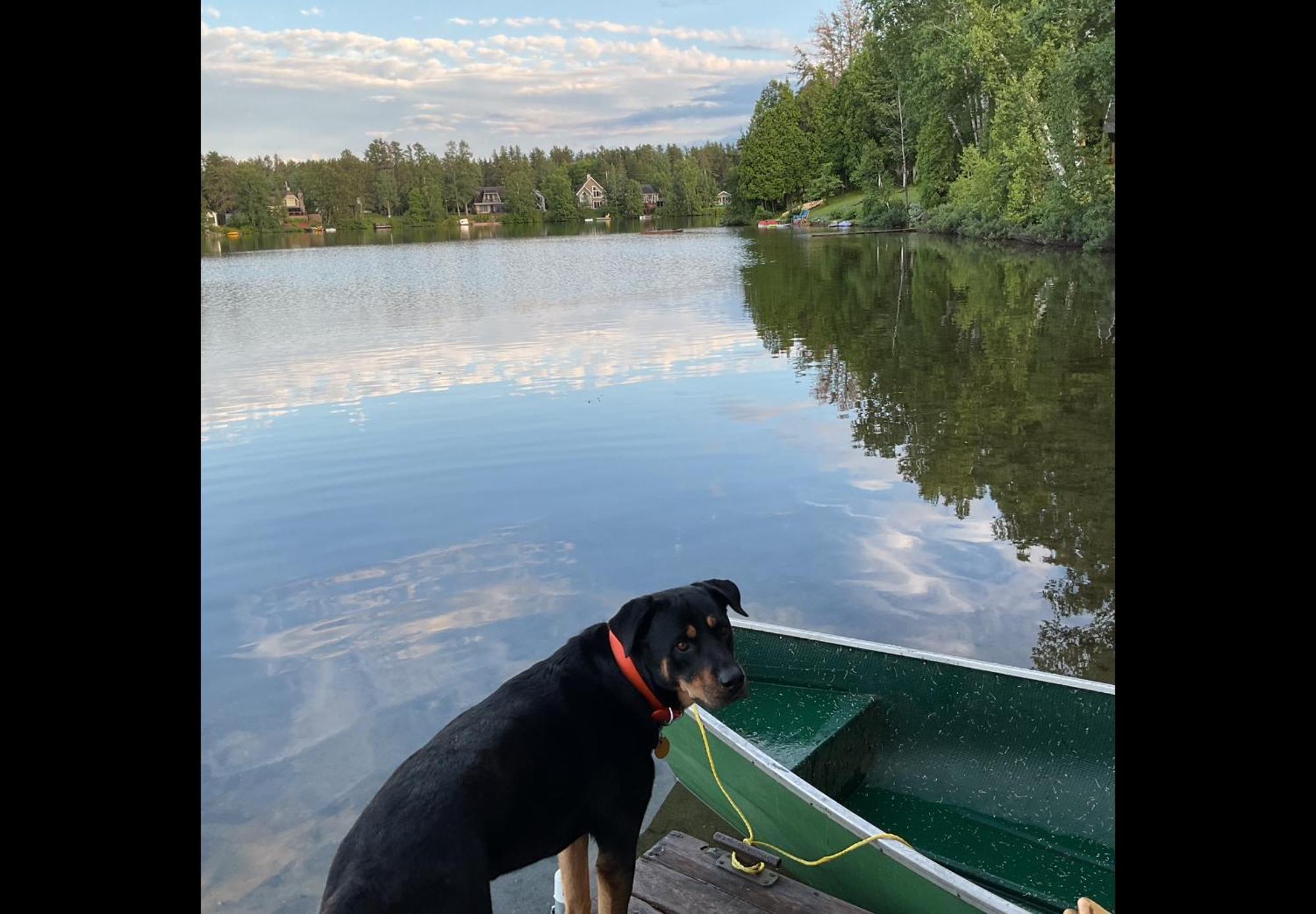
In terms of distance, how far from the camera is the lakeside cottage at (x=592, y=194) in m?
147

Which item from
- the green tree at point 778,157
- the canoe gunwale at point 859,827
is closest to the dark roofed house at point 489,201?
the green tree at point 778,157

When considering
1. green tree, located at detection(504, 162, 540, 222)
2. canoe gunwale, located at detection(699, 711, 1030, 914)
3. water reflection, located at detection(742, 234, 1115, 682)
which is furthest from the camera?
green tree, located at detection(504, 162, 540, 222)

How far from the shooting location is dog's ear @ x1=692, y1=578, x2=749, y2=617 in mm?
3746

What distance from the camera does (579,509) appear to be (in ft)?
35.1

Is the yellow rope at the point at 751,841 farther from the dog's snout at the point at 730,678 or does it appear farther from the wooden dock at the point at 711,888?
the dog's snout at the point at 730,678

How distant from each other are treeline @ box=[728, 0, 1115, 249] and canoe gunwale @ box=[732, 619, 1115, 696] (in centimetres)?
1170

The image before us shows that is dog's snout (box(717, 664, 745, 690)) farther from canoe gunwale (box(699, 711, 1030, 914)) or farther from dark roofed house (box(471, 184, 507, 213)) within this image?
dark roofed house (box(471, 184, 507, 213))

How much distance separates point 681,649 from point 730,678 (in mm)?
199

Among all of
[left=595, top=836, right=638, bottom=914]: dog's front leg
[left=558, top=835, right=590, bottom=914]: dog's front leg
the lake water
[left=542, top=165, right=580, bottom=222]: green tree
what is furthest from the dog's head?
[left=542, top=165, right=580, bottom=222]: green tree

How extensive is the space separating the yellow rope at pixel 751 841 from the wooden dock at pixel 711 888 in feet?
0.10
